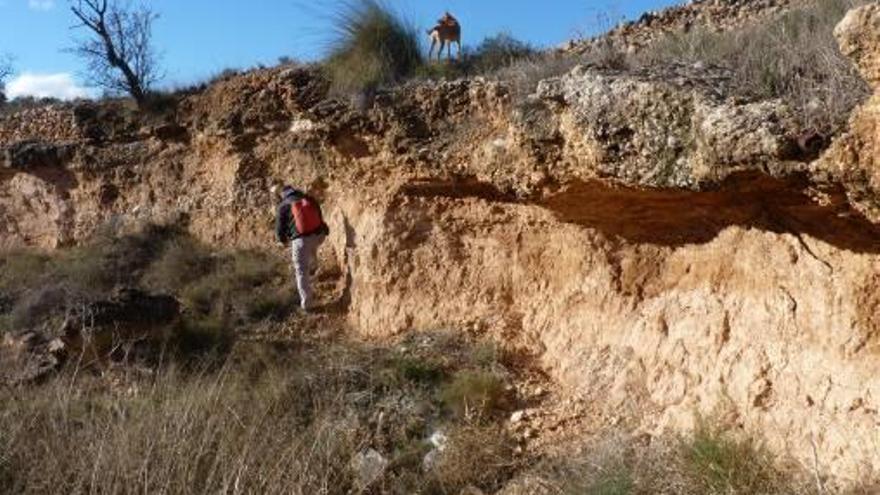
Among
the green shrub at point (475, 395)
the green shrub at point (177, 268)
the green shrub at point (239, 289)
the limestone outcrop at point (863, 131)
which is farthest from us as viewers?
the green shrub at point (177, 268)

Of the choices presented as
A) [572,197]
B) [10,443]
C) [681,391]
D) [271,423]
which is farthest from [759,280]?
[10,443]

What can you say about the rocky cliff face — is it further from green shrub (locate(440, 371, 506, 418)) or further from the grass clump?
green shrub (locate(440, 371, 506, 418))

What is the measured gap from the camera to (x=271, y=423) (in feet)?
23.2

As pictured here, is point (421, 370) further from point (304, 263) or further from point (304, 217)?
point (304, 217)

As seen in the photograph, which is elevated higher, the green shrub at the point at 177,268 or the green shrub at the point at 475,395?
the green shrub at the point at 177,268

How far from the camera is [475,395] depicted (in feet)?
27.9

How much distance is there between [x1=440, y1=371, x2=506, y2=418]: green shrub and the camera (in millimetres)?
8438

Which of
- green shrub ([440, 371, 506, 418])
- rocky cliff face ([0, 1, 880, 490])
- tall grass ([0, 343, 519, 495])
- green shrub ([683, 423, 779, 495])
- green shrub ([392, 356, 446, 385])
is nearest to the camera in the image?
tall grass ([0, 343, 519, 495])

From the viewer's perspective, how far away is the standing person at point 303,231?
1082cm

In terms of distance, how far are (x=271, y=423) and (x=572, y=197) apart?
2.77 metres

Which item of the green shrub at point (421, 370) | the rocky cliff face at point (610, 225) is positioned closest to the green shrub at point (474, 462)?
the rocky cliff face at point (610, 225)

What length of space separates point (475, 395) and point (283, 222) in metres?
3.54

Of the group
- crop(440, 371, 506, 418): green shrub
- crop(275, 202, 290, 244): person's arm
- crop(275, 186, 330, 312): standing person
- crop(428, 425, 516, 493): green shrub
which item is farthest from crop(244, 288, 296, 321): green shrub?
crop(428, 425, 516, 493): green shrub

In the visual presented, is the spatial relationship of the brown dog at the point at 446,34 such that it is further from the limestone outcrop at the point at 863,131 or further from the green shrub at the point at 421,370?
the limestone outcrop at the point at 863,131
